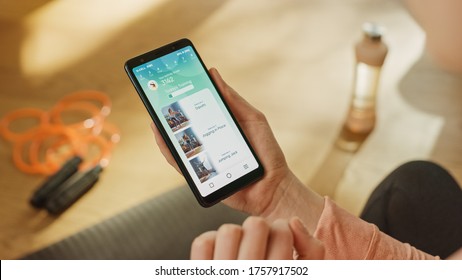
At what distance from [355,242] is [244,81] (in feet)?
2.38

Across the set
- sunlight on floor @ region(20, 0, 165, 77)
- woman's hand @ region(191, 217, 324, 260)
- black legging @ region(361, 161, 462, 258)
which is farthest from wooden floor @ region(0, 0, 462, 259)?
woman's hand @ region(191, 217, 324, 260)

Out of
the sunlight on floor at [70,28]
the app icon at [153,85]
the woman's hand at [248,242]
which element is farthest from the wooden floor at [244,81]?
the woman's hand at [248,242]

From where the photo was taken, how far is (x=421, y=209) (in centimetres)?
78

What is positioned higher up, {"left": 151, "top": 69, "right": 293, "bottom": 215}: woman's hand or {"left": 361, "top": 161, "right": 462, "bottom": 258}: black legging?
{"left": 151, "top": 69, "right": 293, "bottom": 215}: woman's hand

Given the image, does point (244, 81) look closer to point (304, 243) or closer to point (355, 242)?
point (355, 242)

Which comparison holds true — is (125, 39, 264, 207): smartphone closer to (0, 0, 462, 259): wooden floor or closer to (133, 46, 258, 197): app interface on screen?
(133, 46, 258, 197): app interface on screen

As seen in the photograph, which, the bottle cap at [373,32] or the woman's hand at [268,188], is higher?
the bottle cap at [373,32]

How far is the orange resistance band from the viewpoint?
4.01 ft

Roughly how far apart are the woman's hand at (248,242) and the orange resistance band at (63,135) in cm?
78

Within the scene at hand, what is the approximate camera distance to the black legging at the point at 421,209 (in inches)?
29.7

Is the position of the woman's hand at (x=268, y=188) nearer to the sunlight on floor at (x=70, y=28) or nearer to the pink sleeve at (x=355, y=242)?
the pink sleeve at (x=355, y=242)

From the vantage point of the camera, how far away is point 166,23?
1.46 metres

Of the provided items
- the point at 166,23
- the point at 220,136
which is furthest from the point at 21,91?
the point at 220,136

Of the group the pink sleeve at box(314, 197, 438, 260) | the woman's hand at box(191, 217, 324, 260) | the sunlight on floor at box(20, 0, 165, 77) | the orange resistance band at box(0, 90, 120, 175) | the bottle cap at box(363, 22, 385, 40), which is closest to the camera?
the woman's hand at box(191, 217, 324, 260)
